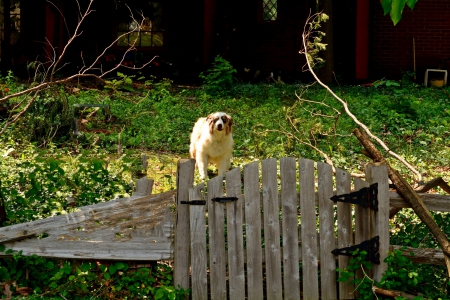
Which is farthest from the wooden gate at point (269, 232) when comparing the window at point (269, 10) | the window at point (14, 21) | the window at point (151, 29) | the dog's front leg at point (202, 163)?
the window at point (14, 21)

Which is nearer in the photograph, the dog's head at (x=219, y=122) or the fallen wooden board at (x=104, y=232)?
the fallen wooden board at (x=104, y=232)

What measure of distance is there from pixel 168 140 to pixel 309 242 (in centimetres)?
645

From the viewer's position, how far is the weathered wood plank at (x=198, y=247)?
6.04m

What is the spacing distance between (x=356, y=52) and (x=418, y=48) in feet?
5.73

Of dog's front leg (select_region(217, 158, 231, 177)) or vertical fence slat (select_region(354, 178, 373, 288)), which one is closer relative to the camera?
vertical fence slat (select_region(354, 178, 373, 288))

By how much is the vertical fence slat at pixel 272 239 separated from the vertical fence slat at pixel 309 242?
7.9 inches

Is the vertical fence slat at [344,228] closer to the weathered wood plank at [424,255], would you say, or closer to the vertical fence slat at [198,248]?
the weathered wood plank at [424,255]

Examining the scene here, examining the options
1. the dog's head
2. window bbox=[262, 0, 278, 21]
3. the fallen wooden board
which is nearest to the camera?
the fallen wooden board

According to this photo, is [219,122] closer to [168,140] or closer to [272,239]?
[168,140]

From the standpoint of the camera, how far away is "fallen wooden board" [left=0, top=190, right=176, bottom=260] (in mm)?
6168

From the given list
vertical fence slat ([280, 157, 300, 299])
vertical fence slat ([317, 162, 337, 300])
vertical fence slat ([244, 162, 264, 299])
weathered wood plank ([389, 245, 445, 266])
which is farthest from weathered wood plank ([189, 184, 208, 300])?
weathered wood plank ([389, 245, 445, 266])

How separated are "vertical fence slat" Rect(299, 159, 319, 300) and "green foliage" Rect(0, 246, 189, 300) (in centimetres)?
94

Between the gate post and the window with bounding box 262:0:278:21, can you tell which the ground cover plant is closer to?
the gate post

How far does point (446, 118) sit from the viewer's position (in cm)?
1362
